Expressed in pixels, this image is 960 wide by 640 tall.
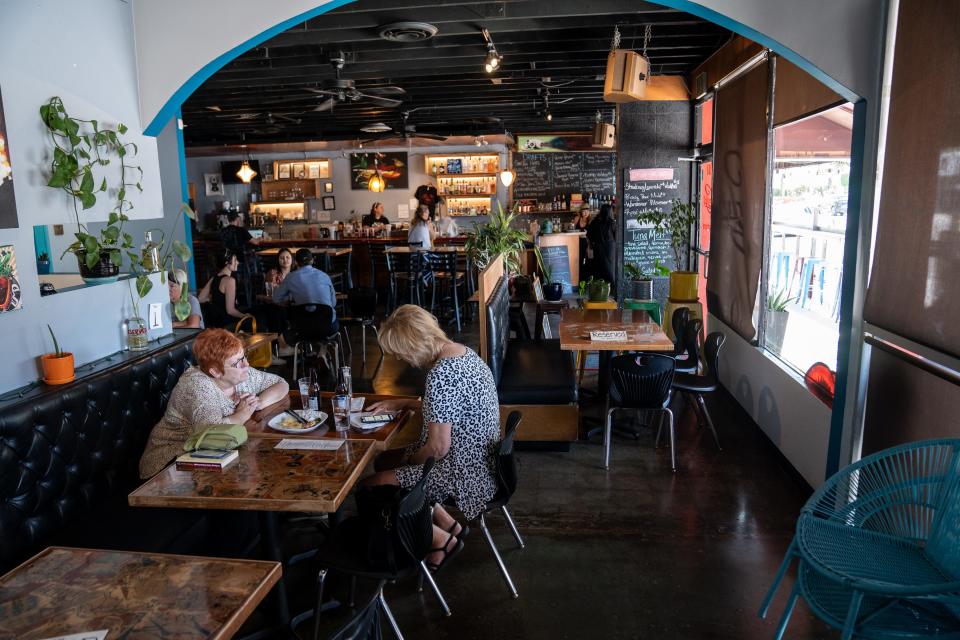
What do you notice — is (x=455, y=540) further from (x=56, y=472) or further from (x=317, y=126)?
(x=317, y=126)

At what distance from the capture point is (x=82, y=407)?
3.00m

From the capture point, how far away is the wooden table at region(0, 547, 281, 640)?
5.50 feet

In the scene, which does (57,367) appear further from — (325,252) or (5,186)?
(325,252)

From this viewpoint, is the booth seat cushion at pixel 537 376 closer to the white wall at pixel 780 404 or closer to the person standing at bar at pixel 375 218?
the white wall at pixel 780 404

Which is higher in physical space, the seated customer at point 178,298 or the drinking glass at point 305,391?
the seated customer at point 178,298

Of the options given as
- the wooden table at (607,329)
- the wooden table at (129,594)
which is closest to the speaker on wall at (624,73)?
the wooden table at (607,329)

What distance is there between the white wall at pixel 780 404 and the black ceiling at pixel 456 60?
9.02 feet

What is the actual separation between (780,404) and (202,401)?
3.60m

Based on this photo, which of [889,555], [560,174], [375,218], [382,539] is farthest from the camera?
[560,174]

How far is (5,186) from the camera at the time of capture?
280 cm

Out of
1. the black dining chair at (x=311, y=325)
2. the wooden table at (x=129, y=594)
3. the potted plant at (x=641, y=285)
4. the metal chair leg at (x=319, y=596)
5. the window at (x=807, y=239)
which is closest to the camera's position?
the wooden table at (x=129, y=594)

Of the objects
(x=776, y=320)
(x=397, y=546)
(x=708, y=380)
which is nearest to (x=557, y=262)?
(x=776, y=320)

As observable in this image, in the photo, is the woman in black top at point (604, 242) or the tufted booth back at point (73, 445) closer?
the tufted booth back at point (73, 445)

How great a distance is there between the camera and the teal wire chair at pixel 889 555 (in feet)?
6.44
